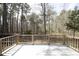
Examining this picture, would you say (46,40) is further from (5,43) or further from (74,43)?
(5,43)

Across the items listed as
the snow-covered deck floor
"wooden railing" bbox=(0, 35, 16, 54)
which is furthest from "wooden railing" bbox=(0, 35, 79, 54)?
the snow-covered deck floor

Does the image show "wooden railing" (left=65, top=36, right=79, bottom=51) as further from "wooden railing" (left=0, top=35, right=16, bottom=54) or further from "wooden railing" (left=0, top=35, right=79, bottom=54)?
"wooden railing" (left=0, top=35, right=16, bottom=54)

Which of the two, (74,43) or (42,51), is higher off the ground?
(74,43)

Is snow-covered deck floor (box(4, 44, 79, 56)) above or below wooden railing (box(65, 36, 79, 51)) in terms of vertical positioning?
below

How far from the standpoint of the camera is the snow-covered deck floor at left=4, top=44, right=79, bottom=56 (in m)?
4.27

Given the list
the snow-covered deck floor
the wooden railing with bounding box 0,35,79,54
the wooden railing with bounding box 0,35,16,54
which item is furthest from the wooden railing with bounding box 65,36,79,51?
the wooden railing with bounding box 0,35,16,54

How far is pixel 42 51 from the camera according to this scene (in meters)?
4.52

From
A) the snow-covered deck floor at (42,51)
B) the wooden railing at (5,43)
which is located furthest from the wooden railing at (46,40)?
the snow-covered deck floor at (42,51)

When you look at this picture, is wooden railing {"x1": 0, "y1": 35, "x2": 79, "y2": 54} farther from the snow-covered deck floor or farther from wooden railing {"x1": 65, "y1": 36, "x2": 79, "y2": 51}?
the snow-covered deck floor

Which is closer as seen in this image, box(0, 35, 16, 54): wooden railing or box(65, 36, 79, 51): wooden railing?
box(0, 35, 16, 54): wooden railing

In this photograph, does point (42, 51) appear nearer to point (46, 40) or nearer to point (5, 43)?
point (46, 40)

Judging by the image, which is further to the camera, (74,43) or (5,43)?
(5,43)

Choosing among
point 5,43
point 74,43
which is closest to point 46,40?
point 74,43

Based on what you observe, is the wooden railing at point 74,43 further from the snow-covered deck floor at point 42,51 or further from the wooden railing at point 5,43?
the wooden railing at point 5,43
